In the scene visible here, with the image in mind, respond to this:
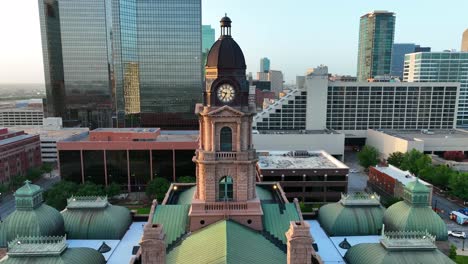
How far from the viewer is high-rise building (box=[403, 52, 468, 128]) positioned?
563 ft

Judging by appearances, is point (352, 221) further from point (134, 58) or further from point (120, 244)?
point (134, 58)

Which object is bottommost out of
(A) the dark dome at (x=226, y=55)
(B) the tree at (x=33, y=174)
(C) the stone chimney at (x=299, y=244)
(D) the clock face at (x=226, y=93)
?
(B) the tree at (x=33, y=174)

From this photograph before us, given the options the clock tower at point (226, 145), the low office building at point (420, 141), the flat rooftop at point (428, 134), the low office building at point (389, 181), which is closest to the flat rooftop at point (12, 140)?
the clock tower at point (226, 145)

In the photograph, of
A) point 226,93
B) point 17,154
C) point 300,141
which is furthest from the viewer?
point 300,141

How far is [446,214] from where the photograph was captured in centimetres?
7694

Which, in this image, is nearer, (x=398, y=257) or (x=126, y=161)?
(x=398, y=257)

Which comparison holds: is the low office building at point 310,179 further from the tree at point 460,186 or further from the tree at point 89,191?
the tree at point 89,191

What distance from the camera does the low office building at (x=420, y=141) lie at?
372 ft

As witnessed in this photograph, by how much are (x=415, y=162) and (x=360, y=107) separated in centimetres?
4342

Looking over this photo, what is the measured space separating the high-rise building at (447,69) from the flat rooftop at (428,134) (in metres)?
41.5

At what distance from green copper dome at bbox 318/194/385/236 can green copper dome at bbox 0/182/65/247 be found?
112 feet

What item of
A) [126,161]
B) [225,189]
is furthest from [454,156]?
[225,189]

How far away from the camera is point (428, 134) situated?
131m

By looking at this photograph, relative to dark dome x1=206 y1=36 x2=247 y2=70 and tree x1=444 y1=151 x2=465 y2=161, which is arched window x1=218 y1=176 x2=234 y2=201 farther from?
tree x1=444 y1=151 x2=465 y2=161
